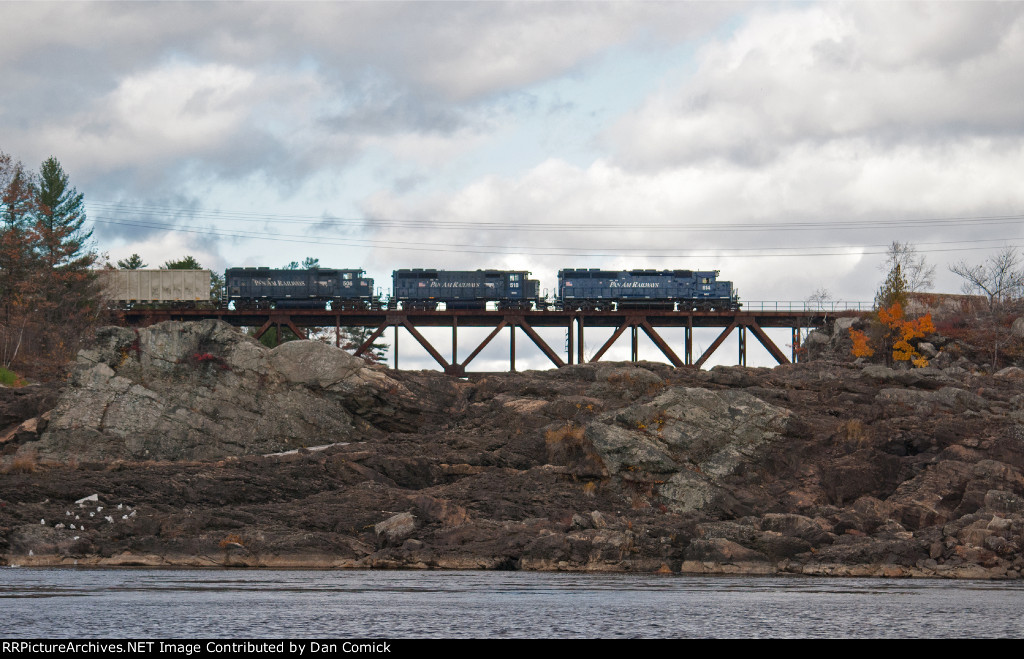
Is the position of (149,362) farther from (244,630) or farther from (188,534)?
(244,630)

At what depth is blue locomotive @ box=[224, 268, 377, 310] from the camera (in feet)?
263

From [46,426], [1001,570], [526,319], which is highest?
[526,319]

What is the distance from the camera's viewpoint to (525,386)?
178ft

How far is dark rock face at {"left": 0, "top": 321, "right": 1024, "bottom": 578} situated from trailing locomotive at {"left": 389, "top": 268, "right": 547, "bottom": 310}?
68.7 ft

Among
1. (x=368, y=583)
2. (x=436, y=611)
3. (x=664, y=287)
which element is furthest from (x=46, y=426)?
(x=664, y=287)

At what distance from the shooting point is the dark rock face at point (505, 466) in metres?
35.6

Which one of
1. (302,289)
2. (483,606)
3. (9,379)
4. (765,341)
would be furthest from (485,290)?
(483,606)

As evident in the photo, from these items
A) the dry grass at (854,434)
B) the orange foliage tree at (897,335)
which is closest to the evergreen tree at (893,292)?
the orange foliage tree at (897,335)

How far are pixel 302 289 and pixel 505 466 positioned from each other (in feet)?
133

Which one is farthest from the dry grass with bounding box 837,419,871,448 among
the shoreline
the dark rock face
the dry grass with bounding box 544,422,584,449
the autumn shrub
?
the autumn shrub

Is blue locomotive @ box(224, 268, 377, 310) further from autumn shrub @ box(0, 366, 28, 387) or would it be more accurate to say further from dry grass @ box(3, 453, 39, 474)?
dry grass @ box(3, 453, 39, 474)

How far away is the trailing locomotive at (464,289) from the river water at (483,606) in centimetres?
4617

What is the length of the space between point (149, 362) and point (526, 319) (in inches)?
1268

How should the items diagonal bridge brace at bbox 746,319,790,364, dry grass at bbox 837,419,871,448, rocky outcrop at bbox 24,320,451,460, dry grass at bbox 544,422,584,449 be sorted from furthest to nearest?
diagonal bridge brace at bbox 746,319,790,364 < rocky outcrop at bbox 24,320,451,460 < dry grass at bbox 544,422,584,449 < dry grass at bbox 837,419,871,448
